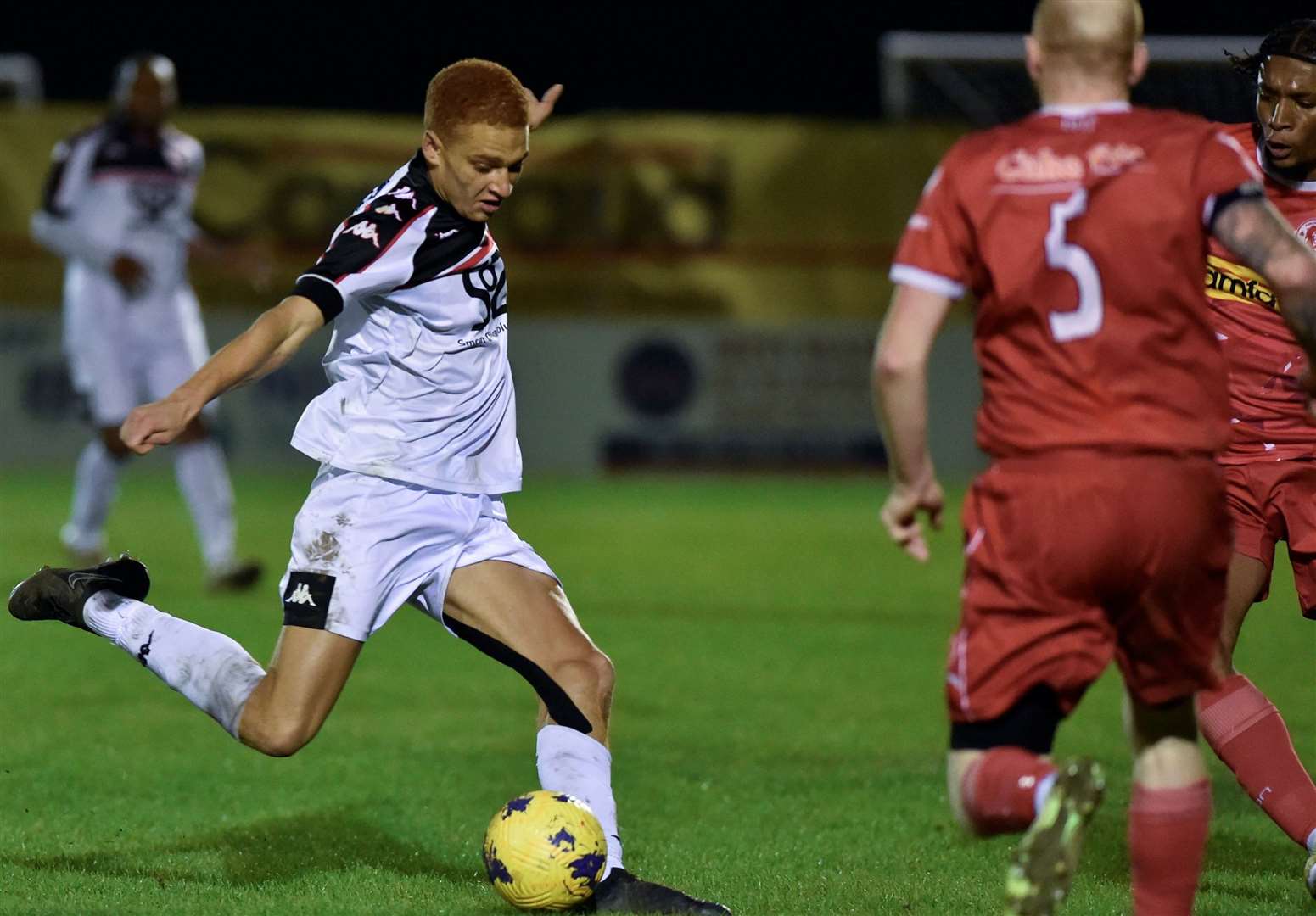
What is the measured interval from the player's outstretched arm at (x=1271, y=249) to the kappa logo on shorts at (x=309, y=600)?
2379mm

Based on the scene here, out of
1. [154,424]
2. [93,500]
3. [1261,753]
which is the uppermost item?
[154,424]

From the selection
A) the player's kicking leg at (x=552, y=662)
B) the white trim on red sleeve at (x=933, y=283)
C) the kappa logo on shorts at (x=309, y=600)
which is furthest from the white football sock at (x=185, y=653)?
the white trim on red sleeve at (x=933, y=283)

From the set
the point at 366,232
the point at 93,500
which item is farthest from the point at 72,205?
the point at 366,232

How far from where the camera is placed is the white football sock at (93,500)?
11453 millimetres

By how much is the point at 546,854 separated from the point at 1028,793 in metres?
1.43

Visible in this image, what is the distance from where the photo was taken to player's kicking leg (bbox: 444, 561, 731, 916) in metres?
4.99

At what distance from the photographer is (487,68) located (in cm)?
492

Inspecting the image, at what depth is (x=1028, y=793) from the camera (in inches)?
148

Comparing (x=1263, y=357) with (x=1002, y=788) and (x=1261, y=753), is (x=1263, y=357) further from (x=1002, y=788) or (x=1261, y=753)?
(x=1002, y=788)

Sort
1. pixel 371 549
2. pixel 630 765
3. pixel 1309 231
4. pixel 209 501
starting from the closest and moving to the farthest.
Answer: pixel 371 549 → pixel 1309 231 → pixel 630 765 → pixel 209 501

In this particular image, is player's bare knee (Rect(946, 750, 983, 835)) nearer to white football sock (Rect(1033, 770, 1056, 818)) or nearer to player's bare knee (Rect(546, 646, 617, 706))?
white football sock (Rect(1033, 770, 1056, 818))

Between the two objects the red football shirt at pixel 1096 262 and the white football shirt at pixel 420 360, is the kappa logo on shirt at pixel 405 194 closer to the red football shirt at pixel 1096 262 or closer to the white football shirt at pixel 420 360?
the white football shirt at pixel 420 360

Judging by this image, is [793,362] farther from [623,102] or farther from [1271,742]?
[1271,742]

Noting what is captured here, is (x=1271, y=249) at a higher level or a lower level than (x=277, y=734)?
higher
